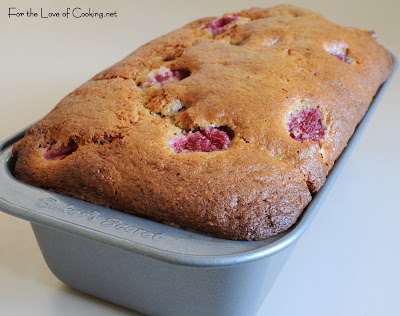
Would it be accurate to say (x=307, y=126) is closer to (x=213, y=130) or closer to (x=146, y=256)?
(x=213, y=130)

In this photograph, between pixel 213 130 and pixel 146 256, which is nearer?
pixel 146 256

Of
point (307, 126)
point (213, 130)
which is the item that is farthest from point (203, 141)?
point (307, 126)

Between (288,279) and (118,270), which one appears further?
(288,279)

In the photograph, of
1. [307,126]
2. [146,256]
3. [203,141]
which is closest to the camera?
[146,256]

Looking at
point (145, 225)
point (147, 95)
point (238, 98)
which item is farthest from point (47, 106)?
point (145, 225)

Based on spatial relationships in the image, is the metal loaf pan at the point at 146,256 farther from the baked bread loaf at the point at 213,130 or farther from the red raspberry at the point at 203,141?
the red raspberry at the point at 203,141

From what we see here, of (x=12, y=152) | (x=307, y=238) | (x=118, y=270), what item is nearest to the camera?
(x=118, y=270)

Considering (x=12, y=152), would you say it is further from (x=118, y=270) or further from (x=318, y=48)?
(x=318, y=48)
